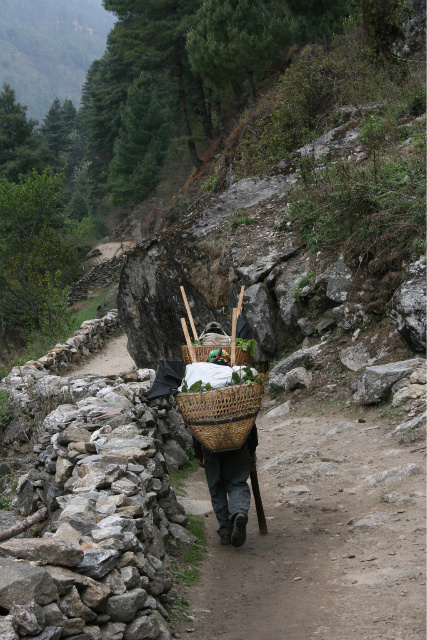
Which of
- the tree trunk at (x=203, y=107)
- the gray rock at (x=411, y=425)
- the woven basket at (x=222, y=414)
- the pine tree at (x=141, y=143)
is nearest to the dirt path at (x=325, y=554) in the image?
the gray rock at (x=411, y=425)

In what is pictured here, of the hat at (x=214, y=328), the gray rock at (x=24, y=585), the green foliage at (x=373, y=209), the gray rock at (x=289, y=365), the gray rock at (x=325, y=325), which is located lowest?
the gray rock at (x=289, y=365)

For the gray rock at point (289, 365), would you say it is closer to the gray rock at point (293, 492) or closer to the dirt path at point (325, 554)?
the dirt path at point (325, 554)

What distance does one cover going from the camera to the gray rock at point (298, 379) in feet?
29.8

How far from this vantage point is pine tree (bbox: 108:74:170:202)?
36.2 metres

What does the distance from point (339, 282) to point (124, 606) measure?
7062mm

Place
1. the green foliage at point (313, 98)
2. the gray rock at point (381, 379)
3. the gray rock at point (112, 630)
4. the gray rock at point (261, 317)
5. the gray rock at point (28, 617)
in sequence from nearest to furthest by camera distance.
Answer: the gray rock at point (28, 617) → the gray rock at point (112, 630) → the gray rock at point (381, 379) → the gray rock at point (261, 317) → the green foliage at point (313, 98)

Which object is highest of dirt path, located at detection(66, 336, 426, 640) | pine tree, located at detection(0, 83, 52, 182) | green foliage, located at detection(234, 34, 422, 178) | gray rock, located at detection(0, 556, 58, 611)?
pine tree, located at detection(0, 83, 52, 182)

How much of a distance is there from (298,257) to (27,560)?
27.6ft

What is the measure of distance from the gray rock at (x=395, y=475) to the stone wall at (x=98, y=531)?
1639 millimetres

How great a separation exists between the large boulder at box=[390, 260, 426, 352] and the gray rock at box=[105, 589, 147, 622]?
5043 mm

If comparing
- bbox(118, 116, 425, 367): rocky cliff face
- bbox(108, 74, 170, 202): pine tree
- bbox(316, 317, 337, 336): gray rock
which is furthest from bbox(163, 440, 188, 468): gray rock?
bbox(108, 74, 170, 202): pine tree

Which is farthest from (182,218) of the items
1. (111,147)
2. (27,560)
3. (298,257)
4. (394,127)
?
(111,147)

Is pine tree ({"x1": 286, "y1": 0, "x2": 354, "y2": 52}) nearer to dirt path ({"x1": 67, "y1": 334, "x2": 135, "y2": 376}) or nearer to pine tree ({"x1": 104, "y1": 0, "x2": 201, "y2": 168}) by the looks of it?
pine tree ({"x1": 104, "y1": 0, "x2": 201, "y2": 168})

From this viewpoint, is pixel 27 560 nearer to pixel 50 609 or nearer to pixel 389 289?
pixel 50 609
